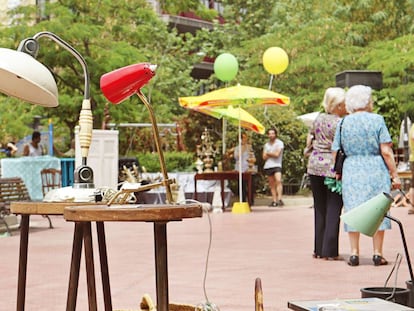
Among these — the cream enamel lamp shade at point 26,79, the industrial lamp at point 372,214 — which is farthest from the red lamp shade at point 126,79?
the industrial lamp at point 372,214

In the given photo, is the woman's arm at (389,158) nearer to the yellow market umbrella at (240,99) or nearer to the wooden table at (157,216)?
the wooden table at (157,216)

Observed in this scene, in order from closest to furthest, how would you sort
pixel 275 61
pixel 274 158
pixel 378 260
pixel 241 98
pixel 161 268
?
pixel 161 268, pixel 378 260, pixel 241 98, pixel 274 158, pixel 275 61

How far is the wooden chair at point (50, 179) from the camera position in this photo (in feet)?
56.9

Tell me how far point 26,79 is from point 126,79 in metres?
0.45

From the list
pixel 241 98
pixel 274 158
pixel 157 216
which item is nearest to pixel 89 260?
pixel 157 216

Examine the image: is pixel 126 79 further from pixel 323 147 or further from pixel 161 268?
pixel 323 147

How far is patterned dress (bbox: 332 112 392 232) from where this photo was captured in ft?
27.4

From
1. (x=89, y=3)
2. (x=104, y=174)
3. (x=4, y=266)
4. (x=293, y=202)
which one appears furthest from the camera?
(x=89, y=3)

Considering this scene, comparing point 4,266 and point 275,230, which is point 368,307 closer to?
point 4,266

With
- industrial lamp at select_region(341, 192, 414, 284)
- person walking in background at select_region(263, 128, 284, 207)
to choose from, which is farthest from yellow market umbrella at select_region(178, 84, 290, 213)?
industrial lamp at select_region(341, 192, 414, 284)

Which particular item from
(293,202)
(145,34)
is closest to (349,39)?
(145,34)

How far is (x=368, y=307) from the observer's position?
12.0 feet

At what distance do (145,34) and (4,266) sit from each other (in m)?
16.8

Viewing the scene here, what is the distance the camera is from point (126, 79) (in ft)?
13.7
